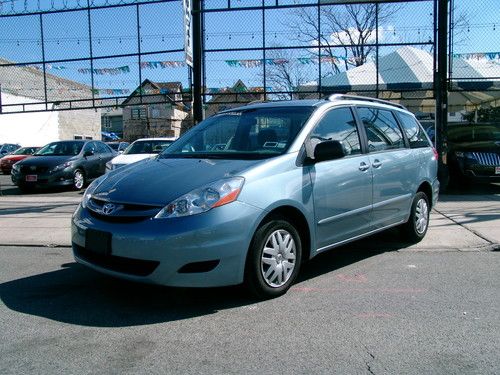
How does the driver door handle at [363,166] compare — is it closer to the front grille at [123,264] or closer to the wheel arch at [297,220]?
the wheel arch at [297,220]

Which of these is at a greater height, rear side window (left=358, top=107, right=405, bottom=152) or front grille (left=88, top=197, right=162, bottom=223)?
rear side window (left=358, top=107, right=405, bottom=152)

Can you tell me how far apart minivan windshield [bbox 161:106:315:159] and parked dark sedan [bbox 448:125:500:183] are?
7.12 meters

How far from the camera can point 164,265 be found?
3908 mm

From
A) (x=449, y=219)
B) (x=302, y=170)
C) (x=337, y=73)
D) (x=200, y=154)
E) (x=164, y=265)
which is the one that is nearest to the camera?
(x=164, y=265)

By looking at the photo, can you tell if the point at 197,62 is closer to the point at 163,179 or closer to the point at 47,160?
the point at 47,160

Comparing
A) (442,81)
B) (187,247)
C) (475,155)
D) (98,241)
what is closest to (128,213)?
(98,241)

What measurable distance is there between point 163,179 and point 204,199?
21.2 inches

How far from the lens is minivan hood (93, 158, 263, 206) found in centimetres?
412

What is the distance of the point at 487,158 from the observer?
427 inches

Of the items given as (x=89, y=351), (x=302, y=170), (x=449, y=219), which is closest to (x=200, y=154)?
(x=302, y=170)

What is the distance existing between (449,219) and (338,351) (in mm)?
5460

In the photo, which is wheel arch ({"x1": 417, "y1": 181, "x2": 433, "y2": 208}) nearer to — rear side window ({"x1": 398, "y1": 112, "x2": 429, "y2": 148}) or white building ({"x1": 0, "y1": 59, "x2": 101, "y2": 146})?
rear side window ({"x1": 398, "y1": 112, "x2": 429, "y2": 148})

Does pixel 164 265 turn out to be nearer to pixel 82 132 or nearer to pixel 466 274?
pixel 466 274

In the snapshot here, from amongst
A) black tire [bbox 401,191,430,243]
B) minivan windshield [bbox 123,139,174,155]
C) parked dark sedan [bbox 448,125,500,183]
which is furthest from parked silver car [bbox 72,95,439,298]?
minivan windshield [bbox 123,139,174,155]
